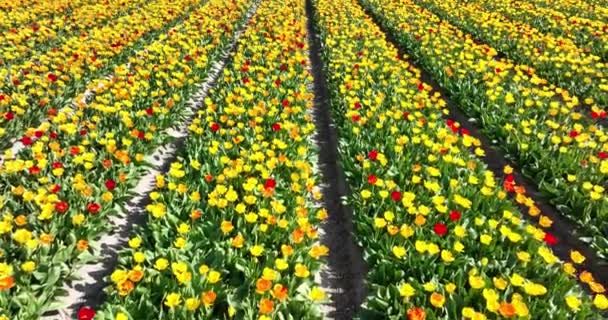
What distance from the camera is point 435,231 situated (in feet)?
15.1

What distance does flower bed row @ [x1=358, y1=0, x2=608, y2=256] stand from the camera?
562 centimetres

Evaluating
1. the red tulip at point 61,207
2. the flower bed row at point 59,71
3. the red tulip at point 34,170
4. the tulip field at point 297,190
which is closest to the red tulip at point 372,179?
the tulip field at point 297,190

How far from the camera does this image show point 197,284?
397 centimetres

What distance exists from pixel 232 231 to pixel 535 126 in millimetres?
5209

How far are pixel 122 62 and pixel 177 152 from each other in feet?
15.1

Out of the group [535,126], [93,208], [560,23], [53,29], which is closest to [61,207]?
[93,208]

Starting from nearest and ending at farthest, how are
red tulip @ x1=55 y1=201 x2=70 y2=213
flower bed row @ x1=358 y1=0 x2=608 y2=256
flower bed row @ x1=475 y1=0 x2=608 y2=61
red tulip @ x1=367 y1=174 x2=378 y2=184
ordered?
1. red tulip @ x1=55 y1=201 x2=70 y2=213
2. red tulip @ x1=367 y1=174 x2=378 y2=184
3. flower bed row @ x1=358 y1=0 x2=608 y2=256
4. flower bed row @ x1=475 y1=0 x2=608 y2=61

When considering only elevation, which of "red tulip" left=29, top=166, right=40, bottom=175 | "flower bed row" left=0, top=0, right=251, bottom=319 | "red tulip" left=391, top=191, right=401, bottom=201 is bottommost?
"flower bed row" left=0, top=0, right=251, bottom=319

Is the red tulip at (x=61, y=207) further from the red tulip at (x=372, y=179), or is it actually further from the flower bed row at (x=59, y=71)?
the red tulip at (x=372, y=179)

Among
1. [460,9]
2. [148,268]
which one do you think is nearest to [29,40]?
[148,268]

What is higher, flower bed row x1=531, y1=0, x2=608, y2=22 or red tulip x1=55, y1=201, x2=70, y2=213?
red tulip x1=55, y1=201, x2=70, y2=213

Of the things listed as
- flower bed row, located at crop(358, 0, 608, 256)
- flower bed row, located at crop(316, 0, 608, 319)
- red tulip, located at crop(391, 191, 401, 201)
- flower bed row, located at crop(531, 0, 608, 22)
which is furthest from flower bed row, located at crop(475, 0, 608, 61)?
red tulip, located at crop(391, 191, 401, 201)

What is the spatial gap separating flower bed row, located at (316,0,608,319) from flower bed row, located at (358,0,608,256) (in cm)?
78

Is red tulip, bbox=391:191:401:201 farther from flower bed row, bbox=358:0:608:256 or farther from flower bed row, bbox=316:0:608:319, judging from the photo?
flower bed row, bbox=358:0:608:256
